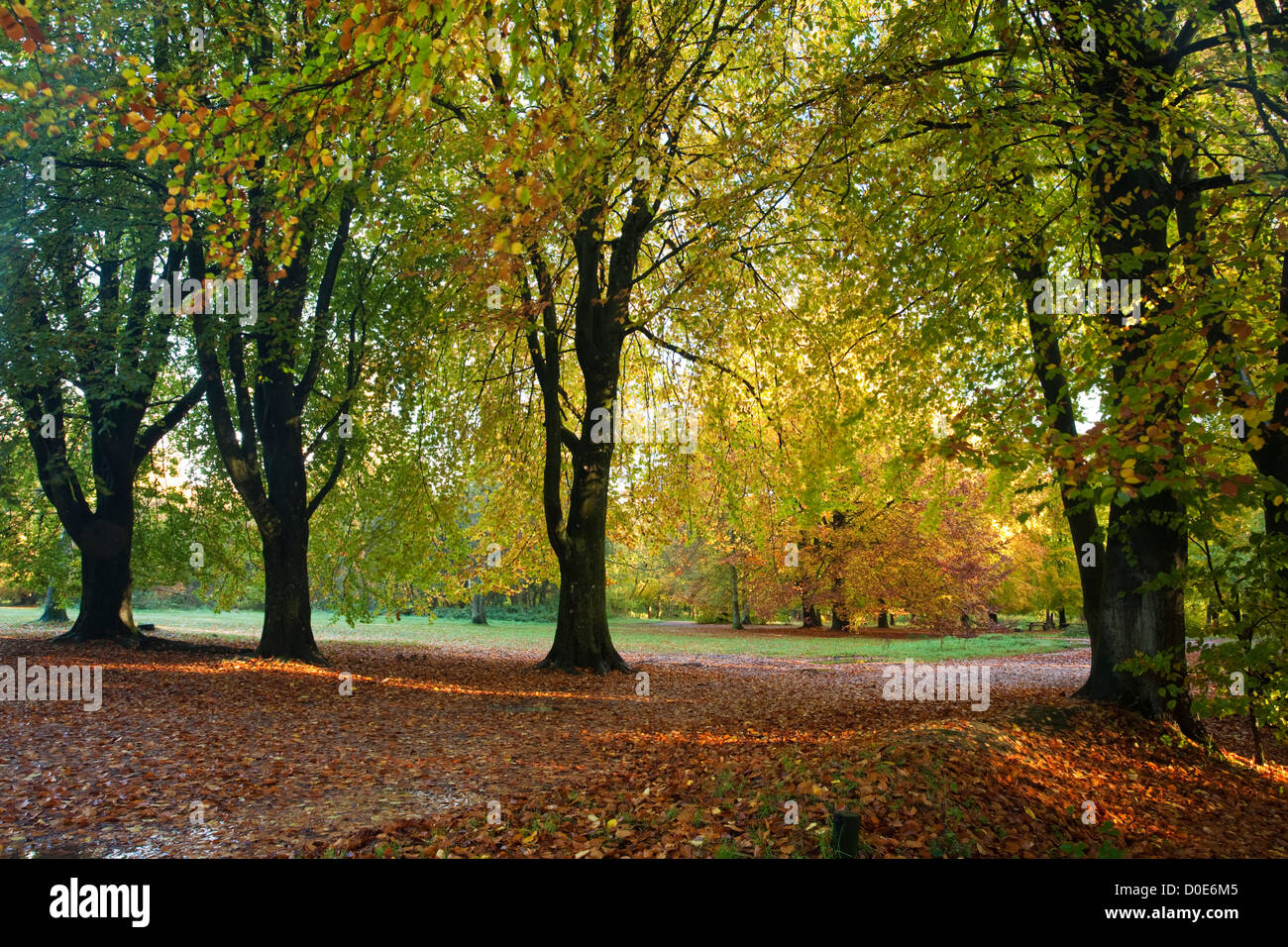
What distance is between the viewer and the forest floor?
5.13m

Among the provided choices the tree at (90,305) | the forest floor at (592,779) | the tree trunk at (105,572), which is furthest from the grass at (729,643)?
the forest floor at (592,779)

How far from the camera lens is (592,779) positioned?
22.4ft

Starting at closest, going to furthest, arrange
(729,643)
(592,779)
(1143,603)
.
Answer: (592,779) < (1143,603) < (729,643)

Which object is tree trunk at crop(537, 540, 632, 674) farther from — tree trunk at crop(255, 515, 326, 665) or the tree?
the tree

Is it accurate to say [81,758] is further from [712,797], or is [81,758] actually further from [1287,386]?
[1287,386]

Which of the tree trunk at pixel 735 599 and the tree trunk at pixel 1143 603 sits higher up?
the tree trunk at pixel 1143 603

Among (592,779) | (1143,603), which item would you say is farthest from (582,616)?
(1143,603)

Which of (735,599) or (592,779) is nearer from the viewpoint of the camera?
(592,779)

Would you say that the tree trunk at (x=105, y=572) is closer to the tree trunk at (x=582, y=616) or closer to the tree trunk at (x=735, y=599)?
the tree trunk at (x=582, y=616)

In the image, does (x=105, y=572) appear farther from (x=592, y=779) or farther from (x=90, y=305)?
(x=592, y=779)

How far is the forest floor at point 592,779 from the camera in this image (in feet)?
16.8

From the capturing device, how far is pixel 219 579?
2102cm

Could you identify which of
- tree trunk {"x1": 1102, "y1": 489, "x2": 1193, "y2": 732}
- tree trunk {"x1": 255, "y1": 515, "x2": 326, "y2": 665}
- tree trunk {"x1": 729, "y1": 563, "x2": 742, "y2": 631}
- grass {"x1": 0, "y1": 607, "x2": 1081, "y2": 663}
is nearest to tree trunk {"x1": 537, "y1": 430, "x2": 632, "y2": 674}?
tree trunk {"x1": 255, "y1": 515, "x2": 326, "y2": 665}
